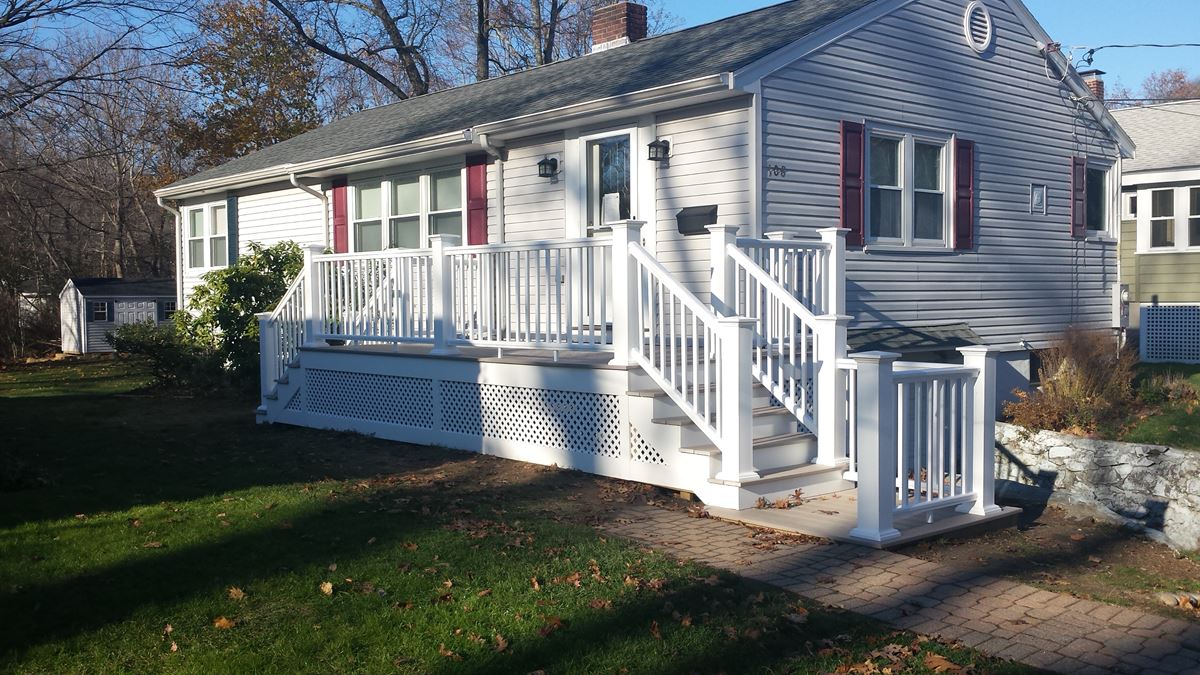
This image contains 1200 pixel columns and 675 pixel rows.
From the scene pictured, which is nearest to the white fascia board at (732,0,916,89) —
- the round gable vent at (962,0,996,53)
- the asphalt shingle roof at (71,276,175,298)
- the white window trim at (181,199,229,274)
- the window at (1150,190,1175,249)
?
the round gable vent at (962,0,996,53)

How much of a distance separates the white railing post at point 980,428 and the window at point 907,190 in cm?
475

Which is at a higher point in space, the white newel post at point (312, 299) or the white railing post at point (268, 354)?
the white newel post at point (312, 299)

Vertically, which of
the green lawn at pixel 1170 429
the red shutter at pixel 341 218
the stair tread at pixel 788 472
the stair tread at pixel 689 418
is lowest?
the green lawn at pixel 1170 429

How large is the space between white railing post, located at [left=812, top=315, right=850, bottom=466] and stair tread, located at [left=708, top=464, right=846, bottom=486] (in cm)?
7

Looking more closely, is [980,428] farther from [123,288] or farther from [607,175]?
[123,288]

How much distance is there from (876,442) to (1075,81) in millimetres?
10229

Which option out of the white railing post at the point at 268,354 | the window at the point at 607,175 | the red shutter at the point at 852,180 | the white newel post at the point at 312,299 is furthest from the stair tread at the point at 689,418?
the white railing post at the point at 268,354

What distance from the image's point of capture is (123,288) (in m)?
27.7

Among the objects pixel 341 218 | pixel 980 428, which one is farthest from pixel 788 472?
pixel 341 218

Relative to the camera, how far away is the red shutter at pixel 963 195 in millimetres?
12266

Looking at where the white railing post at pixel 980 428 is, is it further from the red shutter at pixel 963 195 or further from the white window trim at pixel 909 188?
the red shutter at pixel 963 195

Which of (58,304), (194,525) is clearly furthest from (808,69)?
(58,304)

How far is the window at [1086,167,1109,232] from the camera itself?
1471cm

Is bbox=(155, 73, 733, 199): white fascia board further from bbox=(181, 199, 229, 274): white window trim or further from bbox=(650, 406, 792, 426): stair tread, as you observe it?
bbox=(650, 406, 792, 426): stair tread
